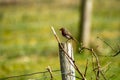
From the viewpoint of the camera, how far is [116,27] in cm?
3119

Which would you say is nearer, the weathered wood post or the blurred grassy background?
the weathered wood post

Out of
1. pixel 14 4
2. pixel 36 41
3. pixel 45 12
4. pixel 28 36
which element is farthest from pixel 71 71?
pixel 14 4

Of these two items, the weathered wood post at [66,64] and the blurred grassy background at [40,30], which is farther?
the blurred grassy background at [40,30]

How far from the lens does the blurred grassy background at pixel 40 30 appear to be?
50.2 ft

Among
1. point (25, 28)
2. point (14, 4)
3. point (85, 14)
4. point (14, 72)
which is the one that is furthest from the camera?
point (14, 4)

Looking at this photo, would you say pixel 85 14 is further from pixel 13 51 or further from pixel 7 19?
pixel 7 19

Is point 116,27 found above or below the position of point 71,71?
below

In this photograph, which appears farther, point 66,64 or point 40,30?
point 40,30

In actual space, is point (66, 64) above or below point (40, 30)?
above

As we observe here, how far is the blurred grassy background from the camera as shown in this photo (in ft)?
50.2

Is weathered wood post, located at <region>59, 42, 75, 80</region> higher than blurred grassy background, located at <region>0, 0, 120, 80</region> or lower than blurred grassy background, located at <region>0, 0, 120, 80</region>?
higher

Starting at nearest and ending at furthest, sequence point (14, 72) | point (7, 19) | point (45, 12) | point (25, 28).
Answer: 1. point (14, 72)
2. point (25, 28)
3. point (7, 19)
4. point (45, 12)

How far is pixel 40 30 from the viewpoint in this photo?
29.8 m

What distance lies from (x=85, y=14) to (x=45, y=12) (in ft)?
65.7
